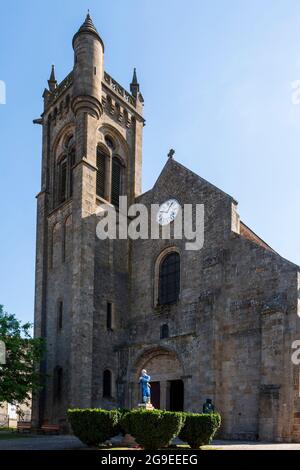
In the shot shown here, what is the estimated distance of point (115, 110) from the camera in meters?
34.1

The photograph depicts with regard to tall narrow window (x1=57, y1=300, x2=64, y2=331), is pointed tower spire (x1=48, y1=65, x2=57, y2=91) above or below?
above

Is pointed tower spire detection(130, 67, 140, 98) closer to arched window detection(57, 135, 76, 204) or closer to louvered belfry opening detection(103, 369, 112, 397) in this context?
arched window detection(57, 135, 76, 204)

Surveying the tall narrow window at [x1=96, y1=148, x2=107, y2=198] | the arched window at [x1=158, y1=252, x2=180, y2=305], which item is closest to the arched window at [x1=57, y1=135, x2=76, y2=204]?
the tall narrow window at [x1=96, y1=148, x2=107, y2=198]

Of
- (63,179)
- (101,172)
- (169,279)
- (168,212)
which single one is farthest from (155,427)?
(63,179)

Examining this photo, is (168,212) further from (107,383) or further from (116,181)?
(107,383)

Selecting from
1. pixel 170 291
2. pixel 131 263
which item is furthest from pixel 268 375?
pixel 131 263

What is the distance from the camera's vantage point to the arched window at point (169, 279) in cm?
2784

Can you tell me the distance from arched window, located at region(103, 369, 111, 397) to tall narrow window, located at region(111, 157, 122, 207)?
405 inches

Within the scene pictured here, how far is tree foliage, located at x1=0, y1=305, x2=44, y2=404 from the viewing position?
24.0 meters

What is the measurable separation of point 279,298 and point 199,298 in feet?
14.5

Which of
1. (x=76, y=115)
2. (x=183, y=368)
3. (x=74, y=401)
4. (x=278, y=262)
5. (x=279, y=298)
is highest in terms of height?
(x=76, y=115)

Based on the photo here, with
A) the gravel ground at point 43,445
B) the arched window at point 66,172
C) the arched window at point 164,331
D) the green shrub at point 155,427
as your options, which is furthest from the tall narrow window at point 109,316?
the green shrub at point 155,427

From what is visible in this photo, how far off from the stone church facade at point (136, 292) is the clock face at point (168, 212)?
0.51m
